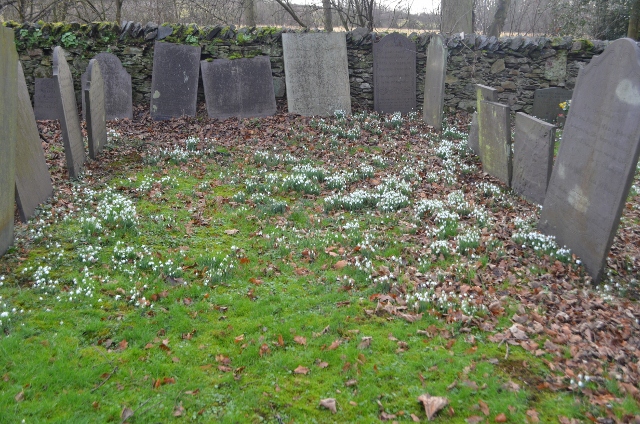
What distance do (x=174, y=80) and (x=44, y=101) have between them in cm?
325

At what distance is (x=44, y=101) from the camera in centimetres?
1234

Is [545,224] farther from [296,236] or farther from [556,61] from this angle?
[556,61]

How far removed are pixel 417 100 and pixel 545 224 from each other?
28.5 feet

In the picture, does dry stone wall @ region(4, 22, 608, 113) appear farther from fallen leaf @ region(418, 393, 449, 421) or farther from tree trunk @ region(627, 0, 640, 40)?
fallen leaf @ region(418, 393, 449, 421)

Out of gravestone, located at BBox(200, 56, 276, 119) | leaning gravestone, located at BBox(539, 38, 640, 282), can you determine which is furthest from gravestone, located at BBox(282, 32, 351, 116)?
leaning gravestone, located at BBox(539, 38, 640, 282)

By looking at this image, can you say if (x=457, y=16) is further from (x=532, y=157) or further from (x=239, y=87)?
(x=532, y=157)

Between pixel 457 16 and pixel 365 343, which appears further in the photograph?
pixel 457 16

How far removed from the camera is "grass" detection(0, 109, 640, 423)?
3709 millimetres

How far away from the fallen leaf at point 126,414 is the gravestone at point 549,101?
1383 centimetres

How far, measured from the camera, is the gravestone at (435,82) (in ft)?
41.3

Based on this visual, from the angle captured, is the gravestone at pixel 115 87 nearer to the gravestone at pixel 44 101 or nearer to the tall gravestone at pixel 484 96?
the gravestone at pixel 44 101

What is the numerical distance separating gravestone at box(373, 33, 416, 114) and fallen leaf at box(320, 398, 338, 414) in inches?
446

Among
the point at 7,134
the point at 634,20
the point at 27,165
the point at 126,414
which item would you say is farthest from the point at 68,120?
the point at 634,20

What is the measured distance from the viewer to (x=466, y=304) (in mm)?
4914
